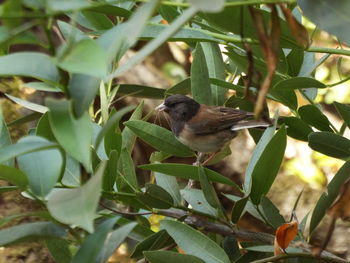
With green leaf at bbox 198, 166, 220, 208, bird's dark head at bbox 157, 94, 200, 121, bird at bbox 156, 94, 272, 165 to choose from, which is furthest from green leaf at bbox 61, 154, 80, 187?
bird's dark head at bbox 157, 94, 200, 121

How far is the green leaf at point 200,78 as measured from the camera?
1.20m

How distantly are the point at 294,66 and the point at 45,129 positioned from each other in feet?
1.65

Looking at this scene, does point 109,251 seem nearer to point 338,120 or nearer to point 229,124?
point 229,124

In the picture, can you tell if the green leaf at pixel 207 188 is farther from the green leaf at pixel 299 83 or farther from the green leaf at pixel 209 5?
the green leaf at pixel 209 5

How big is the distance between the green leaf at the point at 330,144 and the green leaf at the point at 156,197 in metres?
0.27

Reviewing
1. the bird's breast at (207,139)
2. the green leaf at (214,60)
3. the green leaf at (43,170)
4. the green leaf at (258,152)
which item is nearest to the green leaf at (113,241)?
the green leaf at (43,170)

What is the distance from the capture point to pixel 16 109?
226cm

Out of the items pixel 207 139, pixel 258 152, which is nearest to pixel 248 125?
pixel 207 139

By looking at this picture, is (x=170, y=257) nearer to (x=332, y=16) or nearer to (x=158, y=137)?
(x=158, y=137)

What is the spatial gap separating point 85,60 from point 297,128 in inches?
26.5

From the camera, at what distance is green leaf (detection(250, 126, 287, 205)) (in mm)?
977

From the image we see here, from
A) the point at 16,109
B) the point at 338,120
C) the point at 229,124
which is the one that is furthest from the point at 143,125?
the point at 338,120

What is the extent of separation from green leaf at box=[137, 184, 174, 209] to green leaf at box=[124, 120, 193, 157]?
6.0 inches

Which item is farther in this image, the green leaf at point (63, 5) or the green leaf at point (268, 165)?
the green leaf at point (268, 165)
